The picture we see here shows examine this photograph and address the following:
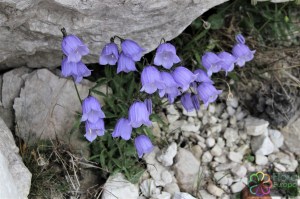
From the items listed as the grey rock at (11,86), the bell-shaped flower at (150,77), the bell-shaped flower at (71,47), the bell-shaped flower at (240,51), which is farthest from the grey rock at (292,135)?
the grey rock at (11,86)

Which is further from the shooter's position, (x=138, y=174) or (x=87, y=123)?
(x=138, y=174)

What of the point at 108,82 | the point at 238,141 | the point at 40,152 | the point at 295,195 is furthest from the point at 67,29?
the point at 295,195

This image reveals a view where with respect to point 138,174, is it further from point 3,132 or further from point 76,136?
point 3,132

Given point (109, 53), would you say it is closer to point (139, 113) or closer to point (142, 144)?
point (139, 113)

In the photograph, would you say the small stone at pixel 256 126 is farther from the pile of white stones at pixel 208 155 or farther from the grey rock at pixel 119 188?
the grey rock at pixel 119 188

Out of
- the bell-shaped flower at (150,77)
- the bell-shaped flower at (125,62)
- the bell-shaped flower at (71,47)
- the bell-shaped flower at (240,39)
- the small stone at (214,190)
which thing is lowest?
the small stone at (214,190)

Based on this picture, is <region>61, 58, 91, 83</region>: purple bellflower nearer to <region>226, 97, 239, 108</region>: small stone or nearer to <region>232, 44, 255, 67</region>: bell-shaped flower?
<region>232, 44, 255, 67</region>: bell-shaped flower

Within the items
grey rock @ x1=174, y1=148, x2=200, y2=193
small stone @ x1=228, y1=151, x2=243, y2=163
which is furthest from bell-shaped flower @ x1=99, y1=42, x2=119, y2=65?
small stone @ x1=228, y1=151, x2=243, y2=163
